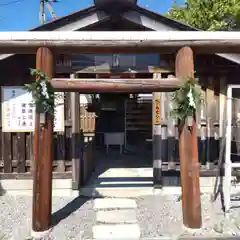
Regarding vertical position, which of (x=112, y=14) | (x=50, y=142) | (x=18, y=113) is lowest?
(x=50, y=142)

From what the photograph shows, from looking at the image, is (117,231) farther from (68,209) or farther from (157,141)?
(157,141)

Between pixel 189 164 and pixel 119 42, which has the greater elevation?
pixel 119 42

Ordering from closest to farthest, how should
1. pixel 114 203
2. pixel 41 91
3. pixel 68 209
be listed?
pixel 41 91
pixel 68 209
pixel 114 203

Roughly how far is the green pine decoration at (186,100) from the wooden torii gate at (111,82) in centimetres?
14

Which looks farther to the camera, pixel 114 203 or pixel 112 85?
pixel 114 203

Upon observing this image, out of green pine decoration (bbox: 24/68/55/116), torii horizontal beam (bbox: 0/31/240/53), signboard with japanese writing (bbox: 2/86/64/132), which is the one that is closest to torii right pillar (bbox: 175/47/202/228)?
torii horizontal beam (bbox: 0/31/240/53)

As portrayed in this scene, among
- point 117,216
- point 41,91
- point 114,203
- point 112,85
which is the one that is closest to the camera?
point 41,91

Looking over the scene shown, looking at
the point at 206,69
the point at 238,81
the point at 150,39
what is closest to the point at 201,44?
the point at 150,39

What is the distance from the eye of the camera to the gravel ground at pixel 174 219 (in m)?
4.57

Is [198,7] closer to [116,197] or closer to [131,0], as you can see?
[131,0]

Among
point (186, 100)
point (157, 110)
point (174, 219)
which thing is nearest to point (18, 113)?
point (157, 110)

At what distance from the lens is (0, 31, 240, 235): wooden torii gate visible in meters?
4.43

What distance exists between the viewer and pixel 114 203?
232 inches

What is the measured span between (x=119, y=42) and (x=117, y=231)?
292 centimetres
